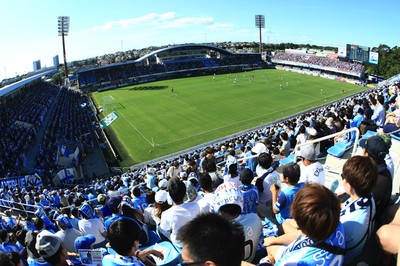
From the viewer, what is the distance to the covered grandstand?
7200 cm

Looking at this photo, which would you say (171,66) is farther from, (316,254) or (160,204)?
(316,254)

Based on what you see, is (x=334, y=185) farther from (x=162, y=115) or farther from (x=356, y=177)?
(x=162, y=115)

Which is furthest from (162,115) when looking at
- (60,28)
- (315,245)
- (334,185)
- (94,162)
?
(60,28)

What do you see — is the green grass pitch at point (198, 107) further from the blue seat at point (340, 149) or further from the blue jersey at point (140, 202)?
the blue seat at point (340, 149)

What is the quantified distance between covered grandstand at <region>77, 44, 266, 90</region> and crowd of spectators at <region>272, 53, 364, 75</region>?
6665mm

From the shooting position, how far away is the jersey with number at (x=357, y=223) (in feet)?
10.4

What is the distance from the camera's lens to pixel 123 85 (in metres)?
69.1

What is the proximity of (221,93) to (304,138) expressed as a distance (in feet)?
142

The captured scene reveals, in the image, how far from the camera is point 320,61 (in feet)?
258

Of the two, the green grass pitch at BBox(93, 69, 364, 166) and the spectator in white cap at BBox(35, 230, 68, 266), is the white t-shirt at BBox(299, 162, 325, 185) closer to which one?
the spectator in white cap at BBox(35, 230, 68, 266)

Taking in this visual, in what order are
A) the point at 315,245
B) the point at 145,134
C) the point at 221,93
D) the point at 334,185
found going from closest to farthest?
the point at 315,245
the point at 334,185
the point at 145,134
the point at 221,93

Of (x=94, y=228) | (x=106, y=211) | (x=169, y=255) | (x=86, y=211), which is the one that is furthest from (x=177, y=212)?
(x=106, y=211)

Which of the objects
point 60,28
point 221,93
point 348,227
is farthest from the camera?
point 60,28

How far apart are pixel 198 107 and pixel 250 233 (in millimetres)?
40840
